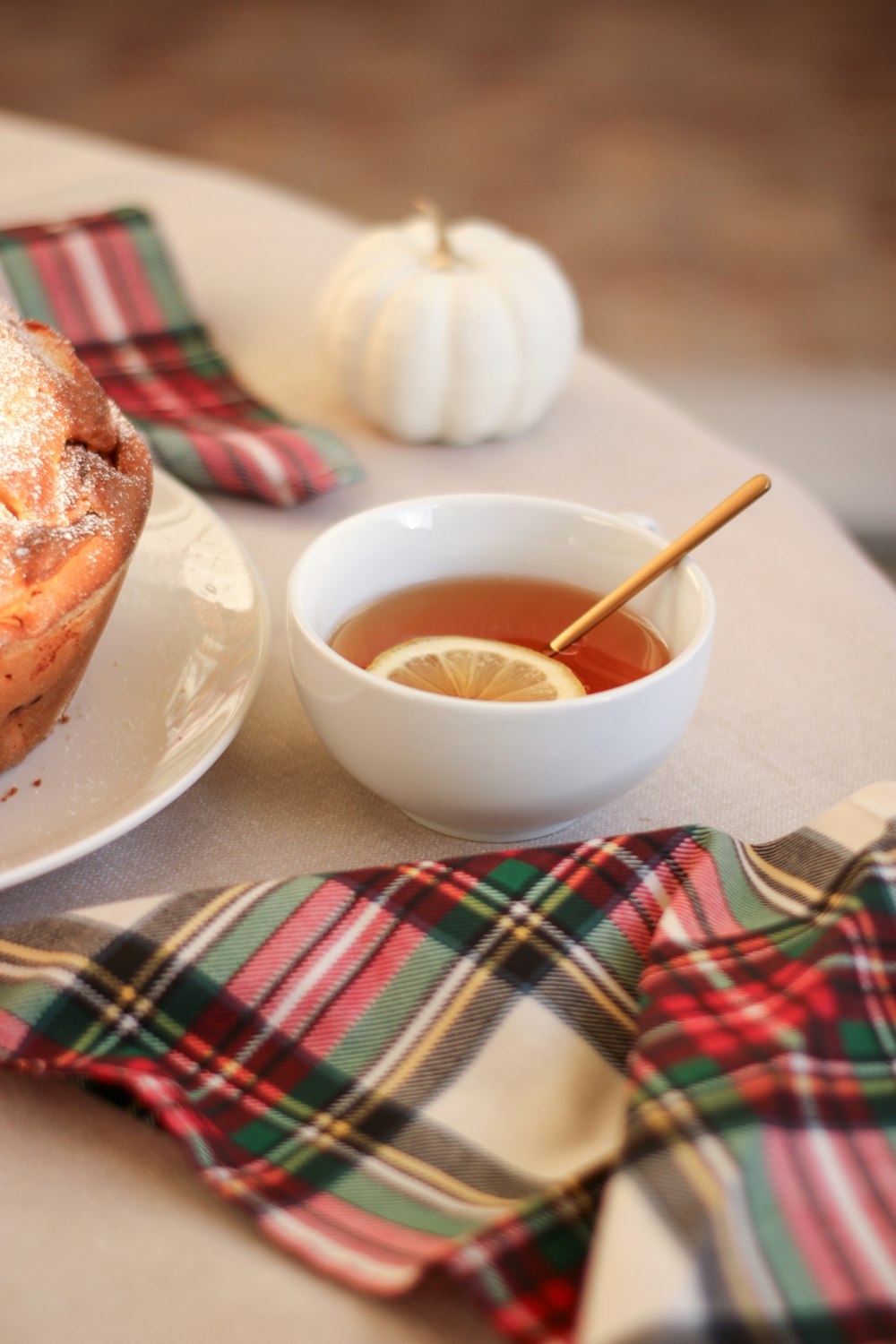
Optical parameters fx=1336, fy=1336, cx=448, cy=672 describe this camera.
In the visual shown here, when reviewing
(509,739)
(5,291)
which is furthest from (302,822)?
(5,291)

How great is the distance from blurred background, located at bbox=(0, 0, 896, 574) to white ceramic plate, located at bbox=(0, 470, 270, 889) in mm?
2864

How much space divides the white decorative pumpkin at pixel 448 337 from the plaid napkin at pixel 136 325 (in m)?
0.10

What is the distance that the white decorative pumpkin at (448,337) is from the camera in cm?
142

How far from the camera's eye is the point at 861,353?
3980mm

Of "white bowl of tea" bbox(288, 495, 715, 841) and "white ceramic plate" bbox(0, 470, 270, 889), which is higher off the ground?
"white bowl of tea" bbox(288, 495, 715, 841)

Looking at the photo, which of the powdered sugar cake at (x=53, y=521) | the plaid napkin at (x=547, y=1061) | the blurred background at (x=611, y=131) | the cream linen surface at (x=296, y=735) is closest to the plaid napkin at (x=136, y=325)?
the cream linen surface at (x=296, y=735)

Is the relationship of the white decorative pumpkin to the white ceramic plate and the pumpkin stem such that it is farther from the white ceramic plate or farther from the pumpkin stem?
the white ceramic plate

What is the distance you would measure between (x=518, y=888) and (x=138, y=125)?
15.1 ft

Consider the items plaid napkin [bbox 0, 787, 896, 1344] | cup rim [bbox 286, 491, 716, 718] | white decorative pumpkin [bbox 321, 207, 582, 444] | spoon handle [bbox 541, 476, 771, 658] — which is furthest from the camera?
white decorative pumpkin [bbox 321, 207, 582, 444]

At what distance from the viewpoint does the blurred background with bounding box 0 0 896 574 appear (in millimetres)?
4117

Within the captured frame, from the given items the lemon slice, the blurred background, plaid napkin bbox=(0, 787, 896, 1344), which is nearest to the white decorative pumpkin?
the lemon slice

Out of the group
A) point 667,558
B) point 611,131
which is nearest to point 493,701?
point 667,558

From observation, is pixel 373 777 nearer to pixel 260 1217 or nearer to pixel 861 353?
pixel 260 1217

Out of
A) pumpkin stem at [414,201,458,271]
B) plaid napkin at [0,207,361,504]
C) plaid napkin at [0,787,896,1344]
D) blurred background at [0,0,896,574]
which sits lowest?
blurred background at [0,0,896,574]
